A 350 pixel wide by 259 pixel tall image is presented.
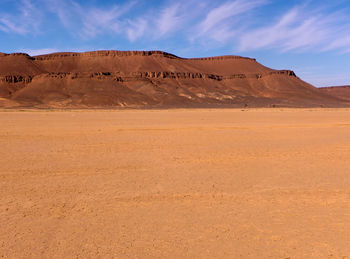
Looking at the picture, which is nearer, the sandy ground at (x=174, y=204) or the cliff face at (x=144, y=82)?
the sandy ground at (x=174, y=204)

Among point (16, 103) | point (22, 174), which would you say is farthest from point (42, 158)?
point (16, 103)

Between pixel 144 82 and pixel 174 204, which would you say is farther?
pixel 144 82

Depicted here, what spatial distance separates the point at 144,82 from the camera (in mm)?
99000

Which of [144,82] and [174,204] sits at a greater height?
[144,82]

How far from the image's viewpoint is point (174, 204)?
6102 millimetres

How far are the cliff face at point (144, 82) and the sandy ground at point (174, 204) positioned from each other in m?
66.2

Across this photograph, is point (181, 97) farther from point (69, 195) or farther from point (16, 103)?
point (69, 195)

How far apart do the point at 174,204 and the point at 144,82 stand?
9453 cm

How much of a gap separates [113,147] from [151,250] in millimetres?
8633

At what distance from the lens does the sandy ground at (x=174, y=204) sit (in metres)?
4.45

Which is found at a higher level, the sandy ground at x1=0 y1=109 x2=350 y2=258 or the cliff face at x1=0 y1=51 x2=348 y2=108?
the cliff face at x1=0 y1=51 x2=348 y2=108

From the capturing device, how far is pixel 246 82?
115 meters

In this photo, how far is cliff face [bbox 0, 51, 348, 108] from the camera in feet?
275

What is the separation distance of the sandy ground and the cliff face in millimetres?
66181
